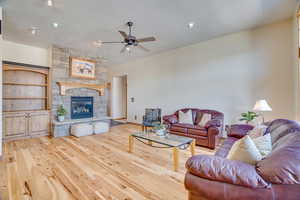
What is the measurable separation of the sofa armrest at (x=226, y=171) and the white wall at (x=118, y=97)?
7235 mm

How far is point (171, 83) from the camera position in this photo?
221 inches

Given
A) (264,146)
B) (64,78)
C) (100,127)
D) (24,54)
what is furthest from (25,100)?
(264,146)

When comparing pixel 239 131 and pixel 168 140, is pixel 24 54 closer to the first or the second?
pixel 168 140

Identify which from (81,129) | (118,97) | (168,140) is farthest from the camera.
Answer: (118,97)

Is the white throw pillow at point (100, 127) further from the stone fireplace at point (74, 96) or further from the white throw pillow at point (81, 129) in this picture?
the stone fireplace at point (74, 96)

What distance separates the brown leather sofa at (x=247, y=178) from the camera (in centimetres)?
103

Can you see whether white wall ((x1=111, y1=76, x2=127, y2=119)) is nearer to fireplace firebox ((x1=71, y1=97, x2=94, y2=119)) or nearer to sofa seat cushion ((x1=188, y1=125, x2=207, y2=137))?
fireplace firebox ((x1=71, y1=97, x2=94, y2=119))

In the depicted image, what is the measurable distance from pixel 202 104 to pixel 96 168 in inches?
140

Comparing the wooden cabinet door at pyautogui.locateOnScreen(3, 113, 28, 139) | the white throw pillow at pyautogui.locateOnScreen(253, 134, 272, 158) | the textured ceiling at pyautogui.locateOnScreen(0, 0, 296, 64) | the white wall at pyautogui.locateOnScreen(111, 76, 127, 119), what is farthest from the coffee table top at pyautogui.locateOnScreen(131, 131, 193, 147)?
the white wall at pyautogui.locateOnScreen(111, 76, 127, 119)

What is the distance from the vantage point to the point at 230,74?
13.9 feet

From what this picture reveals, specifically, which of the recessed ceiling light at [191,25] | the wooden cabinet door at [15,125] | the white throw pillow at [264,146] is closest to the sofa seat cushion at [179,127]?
the white throw pillow at [264,146]

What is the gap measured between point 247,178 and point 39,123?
537 centimetres

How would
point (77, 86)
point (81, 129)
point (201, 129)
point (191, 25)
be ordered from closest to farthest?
1. point (191, 25)
2. point (201, 129)
3. point (81, 129)
4. point (77, 86)

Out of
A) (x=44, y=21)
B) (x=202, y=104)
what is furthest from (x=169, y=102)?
(x=44, y=21)
